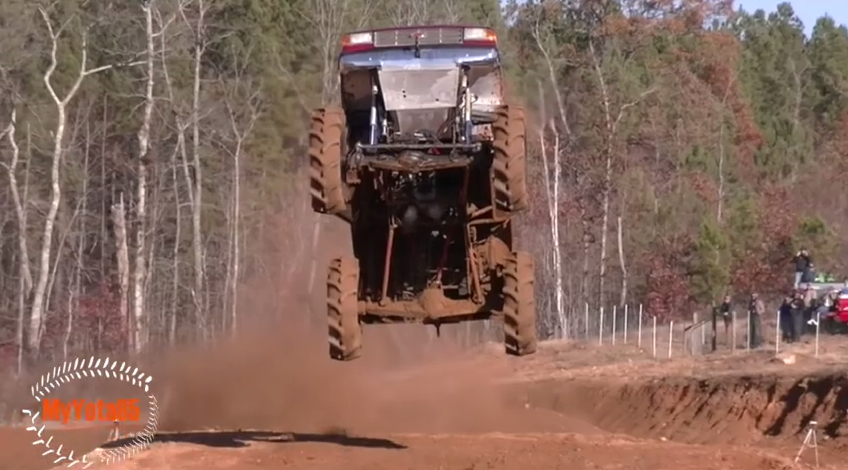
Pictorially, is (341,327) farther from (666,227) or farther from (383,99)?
(666,227)

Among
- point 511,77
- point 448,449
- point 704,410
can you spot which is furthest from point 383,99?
point 511,77

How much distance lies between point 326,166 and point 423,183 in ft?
4.76

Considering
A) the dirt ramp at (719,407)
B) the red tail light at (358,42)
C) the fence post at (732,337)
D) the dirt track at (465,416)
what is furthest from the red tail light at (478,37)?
the fence post at (732,337)

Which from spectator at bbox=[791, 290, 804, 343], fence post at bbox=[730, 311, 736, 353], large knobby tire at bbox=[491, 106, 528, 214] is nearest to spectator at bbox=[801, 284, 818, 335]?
spectator at bbox=[791, 290, 804, 343]

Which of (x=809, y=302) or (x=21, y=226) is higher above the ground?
(x=21, y=226)

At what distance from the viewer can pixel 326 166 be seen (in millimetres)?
15438

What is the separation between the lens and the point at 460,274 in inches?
685

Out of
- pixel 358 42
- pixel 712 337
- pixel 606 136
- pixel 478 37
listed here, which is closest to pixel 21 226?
pixel 606 136

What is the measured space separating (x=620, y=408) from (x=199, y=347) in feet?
34.3

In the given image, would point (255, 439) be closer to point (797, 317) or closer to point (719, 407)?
point (719, 407)

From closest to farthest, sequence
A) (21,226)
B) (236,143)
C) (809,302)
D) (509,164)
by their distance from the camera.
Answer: (509,164)
(809,302)
(21,226)
(236,143)

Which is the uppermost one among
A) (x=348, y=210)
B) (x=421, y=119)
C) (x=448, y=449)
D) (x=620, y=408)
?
(x=421, y=119)

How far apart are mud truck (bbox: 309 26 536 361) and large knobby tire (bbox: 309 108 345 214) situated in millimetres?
14

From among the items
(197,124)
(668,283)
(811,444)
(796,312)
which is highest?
(197,124)
